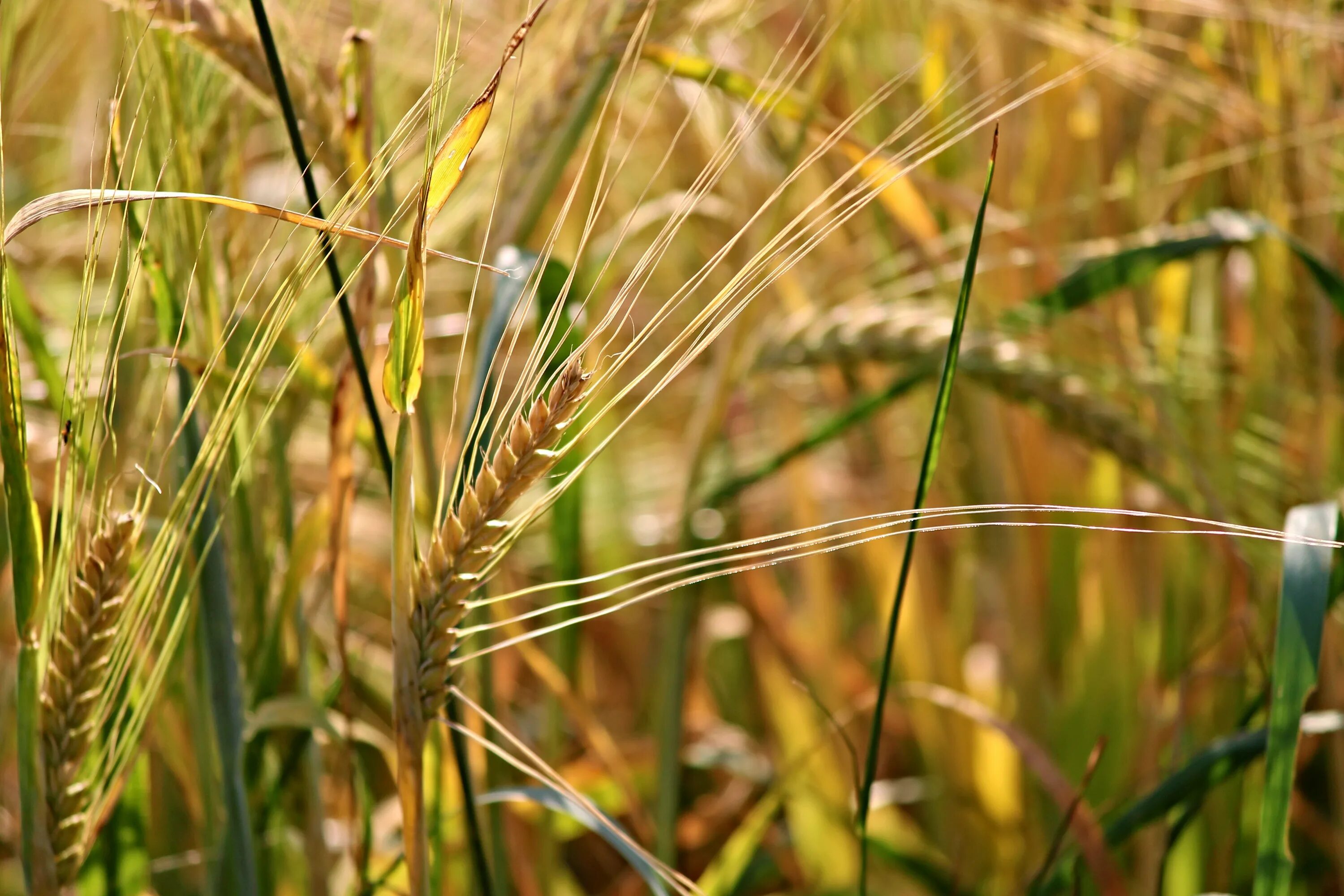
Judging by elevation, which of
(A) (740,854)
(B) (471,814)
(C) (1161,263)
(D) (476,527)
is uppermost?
(C) (1161,263)

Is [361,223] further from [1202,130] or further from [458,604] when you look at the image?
[1202,130]

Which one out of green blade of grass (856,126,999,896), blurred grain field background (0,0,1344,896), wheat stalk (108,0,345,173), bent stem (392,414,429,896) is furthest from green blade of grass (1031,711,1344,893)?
wheat stalk (108,0,345,173)

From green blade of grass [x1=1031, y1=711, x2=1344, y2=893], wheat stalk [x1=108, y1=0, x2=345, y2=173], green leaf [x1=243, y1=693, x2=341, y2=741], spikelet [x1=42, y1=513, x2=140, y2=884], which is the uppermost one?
wheat stalk [x1=108, y1=0, x2=345, y2=173]

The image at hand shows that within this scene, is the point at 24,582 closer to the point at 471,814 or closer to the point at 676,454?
the point at 471,814

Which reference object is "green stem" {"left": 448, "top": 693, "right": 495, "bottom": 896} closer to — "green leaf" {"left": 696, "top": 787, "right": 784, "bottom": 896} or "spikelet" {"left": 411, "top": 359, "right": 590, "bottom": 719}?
"spikelet" {"left": 411, "top": 359, "right": 590, "bottom": 719}

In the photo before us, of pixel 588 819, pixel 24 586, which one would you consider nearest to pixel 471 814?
pixel 588 819

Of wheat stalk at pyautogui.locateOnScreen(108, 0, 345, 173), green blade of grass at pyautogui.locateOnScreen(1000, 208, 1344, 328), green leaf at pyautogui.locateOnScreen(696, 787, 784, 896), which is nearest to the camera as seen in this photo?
wheat stalk at pyautogui.locateOnScreen(108, 0, 345, 173)

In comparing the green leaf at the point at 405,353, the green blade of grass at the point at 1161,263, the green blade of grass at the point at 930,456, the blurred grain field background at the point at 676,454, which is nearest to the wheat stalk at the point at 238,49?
the blurred grain field background at the point at 676,454

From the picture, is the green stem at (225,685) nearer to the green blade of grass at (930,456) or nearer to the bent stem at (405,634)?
the bent stem at (405,634)
